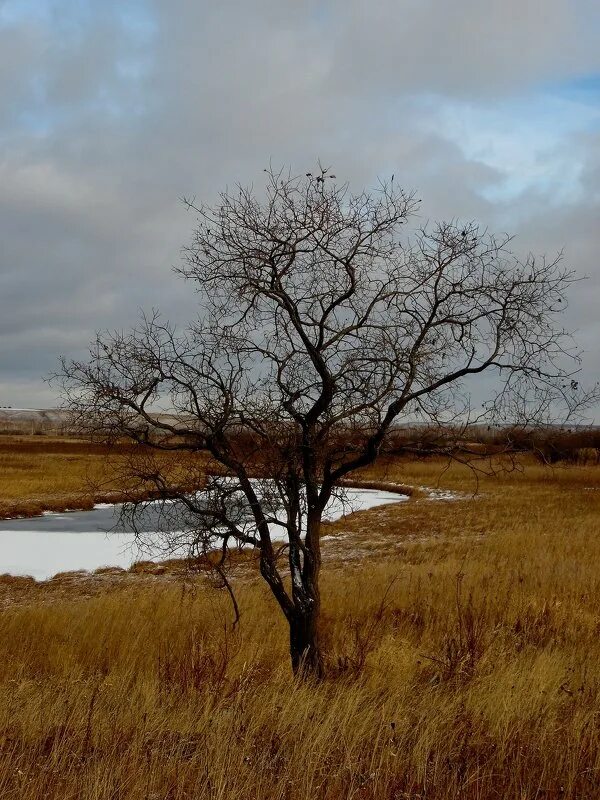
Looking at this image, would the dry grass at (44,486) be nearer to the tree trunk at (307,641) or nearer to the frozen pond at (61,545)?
the frozen pond at (61,545)

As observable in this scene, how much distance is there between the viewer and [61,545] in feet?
74.5

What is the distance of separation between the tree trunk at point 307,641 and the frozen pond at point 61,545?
8375 millimetres

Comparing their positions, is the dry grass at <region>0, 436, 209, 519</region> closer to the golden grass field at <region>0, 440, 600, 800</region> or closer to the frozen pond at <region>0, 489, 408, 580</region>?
the frozen pond at <region>0, 489, 408, 580</region>

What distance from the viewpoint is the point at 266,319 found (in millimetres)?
6148

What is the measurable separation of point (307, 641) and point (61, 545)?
18.7 m

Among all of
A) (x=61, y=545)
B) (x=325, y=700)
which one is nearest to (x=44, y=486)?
(x=61, y=545)

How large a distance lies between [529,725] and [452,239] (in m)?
3.74

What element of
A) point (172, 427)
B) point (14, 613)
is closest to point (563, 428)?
point (172, 427)

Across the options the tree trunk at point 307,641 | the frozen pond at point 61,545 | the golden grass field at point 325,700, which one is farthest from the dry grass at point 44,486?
the tree trunk at point 307,641

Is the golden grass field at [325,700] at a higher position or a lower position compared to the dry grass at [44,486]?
higher

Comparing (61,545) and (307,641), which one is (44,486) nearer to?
(61,545)

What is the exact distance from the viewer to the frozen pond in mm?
19188

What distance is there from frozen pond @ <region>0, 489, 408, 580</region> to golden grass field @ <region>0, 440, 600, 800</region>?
14.8ft

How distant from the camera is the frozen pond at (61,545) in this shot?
755 inches
